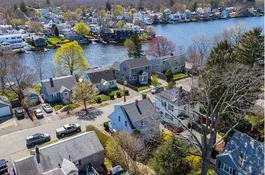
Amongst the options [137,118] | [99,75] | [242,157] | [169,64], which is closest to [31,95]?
[99,75]

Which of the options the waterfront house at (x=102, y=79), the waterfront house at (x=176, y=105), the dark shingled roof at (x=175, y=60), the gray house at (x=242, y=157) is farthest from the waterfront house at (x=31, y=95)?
Result: the gray house at (x=242, y=157)

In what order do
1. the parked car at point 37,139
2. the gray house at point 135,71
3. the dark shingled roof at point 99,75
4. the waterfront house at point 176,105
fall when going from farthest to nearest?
1. the gray house at point 135,71
2. the dark shingled roof at point 99,75
3. the waterfront house at point 176,105
4. the parked car at point 37,139

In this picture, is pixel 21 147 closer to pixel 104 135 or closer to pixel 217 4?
pixel 104 135

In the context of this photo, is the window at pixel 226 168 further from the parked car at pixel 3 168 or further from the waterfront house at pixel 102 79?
the waterfront house at pixel 102 79

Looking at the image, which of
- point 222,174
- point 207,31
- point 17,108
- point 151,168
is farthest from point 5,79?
point 207,31

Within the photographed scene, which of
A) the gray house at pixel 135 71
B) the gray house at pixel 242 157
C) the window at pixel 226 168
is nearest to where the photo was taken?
the gray house at pixel 242 157

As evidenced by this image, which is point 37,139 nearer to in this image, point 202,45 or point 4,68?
point 4,68
